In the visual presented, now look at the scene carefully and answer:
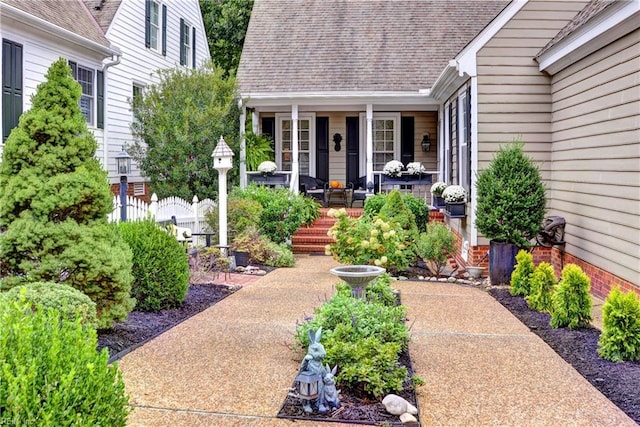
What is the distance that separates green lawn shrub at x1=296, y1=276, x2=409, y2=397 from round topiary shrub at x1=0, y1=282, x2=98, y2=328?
186cm

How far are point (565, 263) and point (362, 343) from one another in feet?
20.5

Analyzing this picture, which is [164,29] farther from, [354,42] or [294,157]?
[294,157]

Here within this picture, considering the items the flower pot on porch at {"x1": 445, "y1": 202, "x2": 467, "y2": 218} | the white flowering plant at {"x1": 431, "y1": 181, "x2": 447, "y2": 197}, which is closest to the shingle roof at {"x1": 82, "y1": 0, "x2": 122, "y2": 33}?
the white flowering plant at {"x1": 431, "y1": 181, "x2": 447, "y2": 197}

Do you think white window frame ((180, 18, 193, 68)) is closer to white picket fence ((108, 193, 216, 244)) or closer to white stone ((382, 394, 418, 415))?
white picket fence ((108, 193, 216, 244))

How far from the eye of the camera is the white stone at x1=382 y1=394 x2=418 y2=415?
13.7 feet

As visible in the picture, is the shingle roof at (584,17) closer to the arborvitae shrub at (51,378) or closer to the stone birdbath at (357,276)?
the stone birdbath at (357,276)

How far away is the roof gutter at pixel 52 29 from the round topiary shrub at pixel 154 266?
5.83 metres

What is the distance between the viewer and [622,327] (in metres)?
5.43

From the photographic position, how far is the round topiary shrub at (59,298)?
16.6 ft

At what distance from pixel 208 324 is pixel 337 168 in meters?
11.4

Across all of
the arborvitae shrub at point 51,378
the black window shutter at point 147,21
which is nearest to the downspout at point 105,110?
the black window shutter at point 147,21

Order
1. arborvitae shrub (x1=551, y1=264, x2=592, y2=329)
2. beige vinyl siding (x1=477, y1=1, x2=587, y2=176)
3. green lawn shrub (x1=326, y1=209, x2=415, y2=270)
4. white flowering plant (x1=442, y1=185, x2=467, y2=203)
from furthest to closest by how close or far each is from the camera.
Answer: white flowering plant (x1=442, y1=185, x2=467, y2=203)
beige vinyl siding (x1=477, y1=1, x2=587, y2=176)
green lawn shrub (x1=326, y1=209, x2=415, y2=270)
arborvitae shrub (x1=551, y1=264, x2=592, y2=329)

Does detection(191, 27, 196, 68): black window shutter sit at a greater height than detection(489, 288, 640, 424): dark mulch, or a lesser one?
greater

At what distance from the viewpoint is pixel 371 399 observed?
14.7 ft
